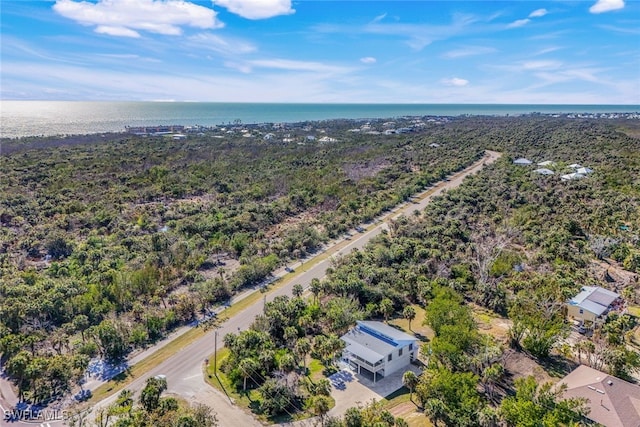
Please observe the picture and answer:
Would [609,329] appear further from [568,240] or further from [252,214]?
[252,214]

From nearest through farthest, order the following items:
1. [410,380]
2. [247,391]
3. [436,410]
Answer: [436,410] → [410,380] → [247,391]

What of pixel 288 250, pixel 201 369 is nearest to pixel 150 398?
pixel 201 369

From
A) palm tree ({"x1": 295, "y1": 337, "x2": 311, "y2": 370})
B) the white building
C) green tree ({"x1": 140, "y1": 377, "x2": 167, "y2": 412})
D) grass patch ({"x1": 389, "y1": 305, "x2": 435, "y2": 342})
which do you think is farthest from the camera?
the white building

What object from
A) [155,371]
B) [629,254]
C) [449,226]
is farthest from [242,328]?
[629,254]

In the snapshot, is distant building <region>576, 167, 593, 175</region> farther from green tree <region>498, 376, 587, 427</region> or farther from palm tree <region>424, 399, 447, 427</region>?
palm tree <region>424, 399, 447, 427</region>

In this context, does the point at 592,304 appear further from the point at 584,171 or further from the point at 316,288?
the point at 584,171

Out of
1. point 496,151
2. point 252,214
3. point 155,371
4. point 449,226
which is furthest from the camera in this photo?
point 496,151

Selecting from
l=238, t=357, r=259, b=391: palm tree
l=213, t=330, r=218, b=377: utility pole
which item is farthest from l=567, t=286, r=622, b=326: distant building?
l=213, t=330, r=218, b=377: utility pole
